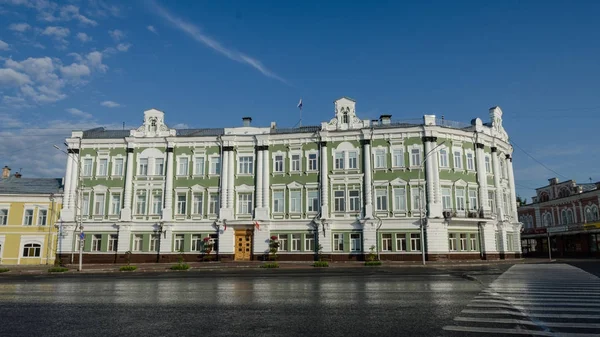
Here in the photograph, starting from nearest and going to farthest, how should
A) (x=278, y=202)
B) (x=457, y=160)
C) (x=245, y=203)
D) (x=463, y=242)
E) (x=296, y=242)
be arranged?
1. (x=463, y=242)
2. (x=296, y=242)
3. (x=457, y=160)
4. (x=278, y=202)
5. (x=245, y=203)

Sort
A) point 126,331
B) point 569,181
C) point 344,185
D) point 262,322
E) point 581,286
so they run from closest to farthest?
point 126,331
point 262,322
point 581,286
point 344,185
point 569,181

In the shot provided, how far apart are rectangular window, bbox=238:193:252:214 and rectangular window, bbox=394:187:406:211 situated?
1445cm

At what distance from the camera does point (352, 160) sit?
4306cm

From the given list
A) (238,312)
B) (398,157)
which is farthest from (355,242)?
(238,312)

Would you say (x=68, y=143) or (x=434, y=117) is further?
(x=68, y=143)

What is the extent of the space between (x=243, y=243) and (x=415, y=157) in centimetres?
1891

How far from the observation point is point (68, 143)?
150ft

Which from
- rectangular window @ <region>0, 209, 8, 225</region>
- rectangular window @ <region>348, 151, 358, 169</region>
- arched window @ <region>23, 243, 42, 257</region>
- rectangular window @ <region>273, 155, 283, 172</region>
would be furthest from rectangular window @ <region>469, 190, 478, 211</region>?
rectangular window @ <region>0, 209, 8, 225</region>

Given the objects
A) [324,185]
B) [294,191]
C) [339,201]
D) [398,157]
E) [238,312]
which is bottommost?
[238,312]

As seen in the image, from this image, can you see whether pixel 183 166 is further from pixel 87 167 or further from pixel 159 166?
pixel 87 167

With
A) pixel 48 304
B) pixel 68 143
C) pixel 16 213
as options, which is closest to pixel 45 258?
pixel 16 213

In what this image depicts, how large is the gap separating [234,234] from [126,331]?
34.4 metres

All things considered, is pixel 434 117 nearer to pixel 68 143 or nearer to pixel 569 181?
pixel 569 181

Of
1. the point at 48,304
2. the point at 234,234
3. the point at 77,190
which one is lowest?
the point at 48,304
